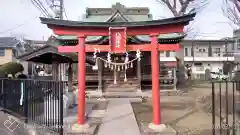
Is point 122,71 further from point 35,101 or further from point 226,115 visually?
point 226,115

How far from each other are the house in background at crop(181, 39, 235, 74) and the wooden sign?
42106 millimetres

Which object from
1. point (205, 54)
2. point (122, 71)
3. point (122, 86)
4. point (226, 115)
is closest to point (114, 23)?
point (226, 115)

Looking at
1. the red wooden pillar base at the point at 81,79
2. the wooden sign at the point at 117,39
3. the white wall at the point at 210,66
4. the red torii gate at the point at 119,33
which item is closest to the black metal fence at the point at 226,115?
the red torii gate at the point at 119,33

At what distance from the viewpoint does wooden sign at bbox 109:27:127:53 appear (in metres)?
9.44

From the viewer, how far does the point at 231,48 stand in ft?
166

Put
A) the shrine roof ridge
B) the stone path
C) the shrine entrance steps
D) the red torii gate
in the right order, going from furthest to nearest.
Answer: the shrine entrance steps → the red torii gate → the shrine roof ridge → the stone path

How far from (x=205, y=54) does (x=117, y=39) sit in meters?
45.2

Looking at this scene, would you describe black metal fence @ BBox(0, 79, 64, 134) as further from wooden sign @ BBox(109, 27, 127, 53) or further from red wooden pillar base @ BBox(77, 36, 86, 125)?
wooden sign @ BBox(109, 27, 127, 53)

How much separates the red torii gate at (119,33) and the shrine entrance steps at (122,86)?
10.7 metres

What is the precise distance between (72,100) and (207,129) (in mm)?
7936

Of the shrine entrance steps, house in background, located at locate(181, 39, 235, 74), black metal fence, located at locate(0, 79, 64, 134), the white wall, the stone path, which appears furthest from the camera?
the white wall

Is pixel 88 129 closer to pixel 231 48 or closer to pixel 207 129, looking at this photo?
pixel 207 129

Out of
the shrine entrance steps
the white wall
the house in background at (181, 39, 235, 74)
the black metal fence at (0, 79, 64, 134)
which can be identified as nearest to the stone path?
the black metal fence at (0, 79, 64, 134)

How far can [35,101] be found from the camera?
323 inches
